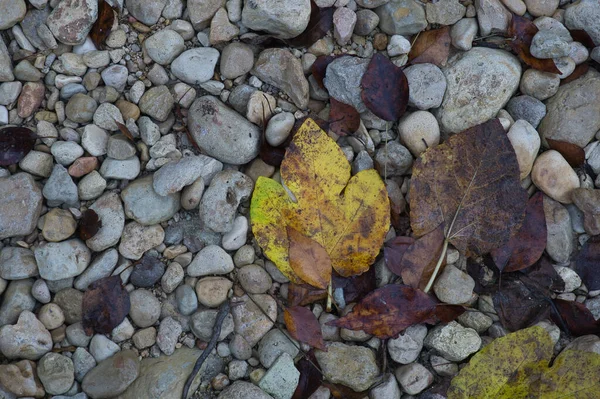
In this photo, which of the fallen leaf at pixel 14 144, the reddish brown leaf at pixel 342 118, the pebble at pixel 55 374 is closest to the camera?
the pebble at pixel 55 374

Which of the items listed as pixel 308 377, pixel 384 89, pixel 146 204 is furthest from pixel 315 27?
pixel 308 377

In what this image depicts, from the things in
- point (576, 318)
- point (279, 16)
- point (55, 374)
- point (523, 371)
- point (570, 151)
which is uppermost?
point (279, 16)

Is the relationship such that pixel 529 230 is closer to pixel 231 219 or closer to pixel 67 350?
pixel 231 219

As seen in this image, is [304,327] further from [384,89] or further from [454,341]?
[384,89]

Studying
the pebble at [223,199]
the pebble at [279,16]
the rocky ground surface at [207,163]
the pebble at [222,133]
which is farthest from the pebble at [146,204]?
the pebble at [279,16]

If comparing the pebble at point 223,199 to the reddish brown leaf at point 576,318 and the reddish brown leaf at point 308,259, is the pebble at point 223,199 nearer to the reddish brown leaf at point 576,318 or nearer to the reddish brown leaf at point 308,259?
the reddish brown leaf at point 308,259

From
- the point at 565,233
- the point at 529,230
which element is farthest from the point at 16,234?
the point at 565,233

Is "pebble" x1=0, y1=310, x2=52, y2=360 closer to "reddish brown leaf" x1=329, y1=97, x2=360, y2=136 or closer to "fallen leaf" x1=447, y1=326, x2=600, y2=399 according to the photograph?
"reddish brown leaf" x1=329, y1=97, x2=360, y2=136
